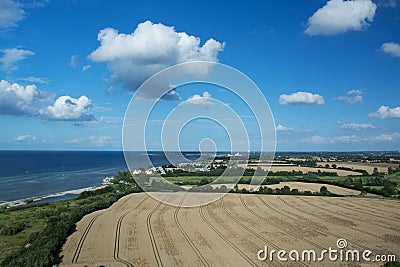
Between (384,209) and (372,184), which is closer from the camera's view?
(384,209)

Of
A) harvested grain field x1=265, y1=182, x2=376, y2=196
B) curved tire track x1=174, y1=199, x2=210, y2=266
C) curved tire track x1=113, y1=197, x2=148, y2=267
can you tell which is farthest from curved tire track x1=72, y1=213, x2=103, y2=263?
harvested grain field x1=265, y1=182, x2=376, y2=196

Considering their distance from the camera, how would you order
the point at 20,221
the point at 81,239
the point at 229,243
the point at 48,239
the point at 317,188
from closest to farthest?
the point at 48,239 → the point at 229,243 → the point at 81,239 → the point at 20,221 → the point at 317,188

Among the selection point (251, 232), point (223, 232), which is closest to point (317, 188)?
point (251, 232)

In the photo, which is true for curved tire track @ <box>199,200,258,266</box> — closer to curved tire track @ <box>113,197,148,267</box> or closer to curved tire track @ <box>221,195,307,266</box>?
curved tire track @ <box>221,195,307,266</box>

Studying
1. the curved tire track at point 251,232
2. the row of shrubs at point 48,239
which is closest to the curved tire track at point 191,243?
the curved tire track at point 251,232

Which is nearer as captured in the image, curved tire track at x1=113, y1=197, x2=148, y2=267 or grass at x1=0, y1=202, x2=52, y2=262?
curved tire track at x1=113, y1=197, x2=148, y2=267

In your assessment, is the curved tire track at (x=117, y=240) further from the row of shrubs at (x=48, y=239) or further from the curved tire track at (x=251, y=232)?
the curved tire track at (x=251, y=232)

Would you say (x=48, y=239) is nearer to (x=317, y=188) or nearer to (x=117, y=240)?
(x=117, y=240)

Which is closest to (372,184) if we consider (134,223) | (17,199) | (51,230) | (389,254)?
(389,254)

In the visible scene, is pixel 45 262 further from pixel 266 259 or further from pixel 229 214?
pixel 229 214
